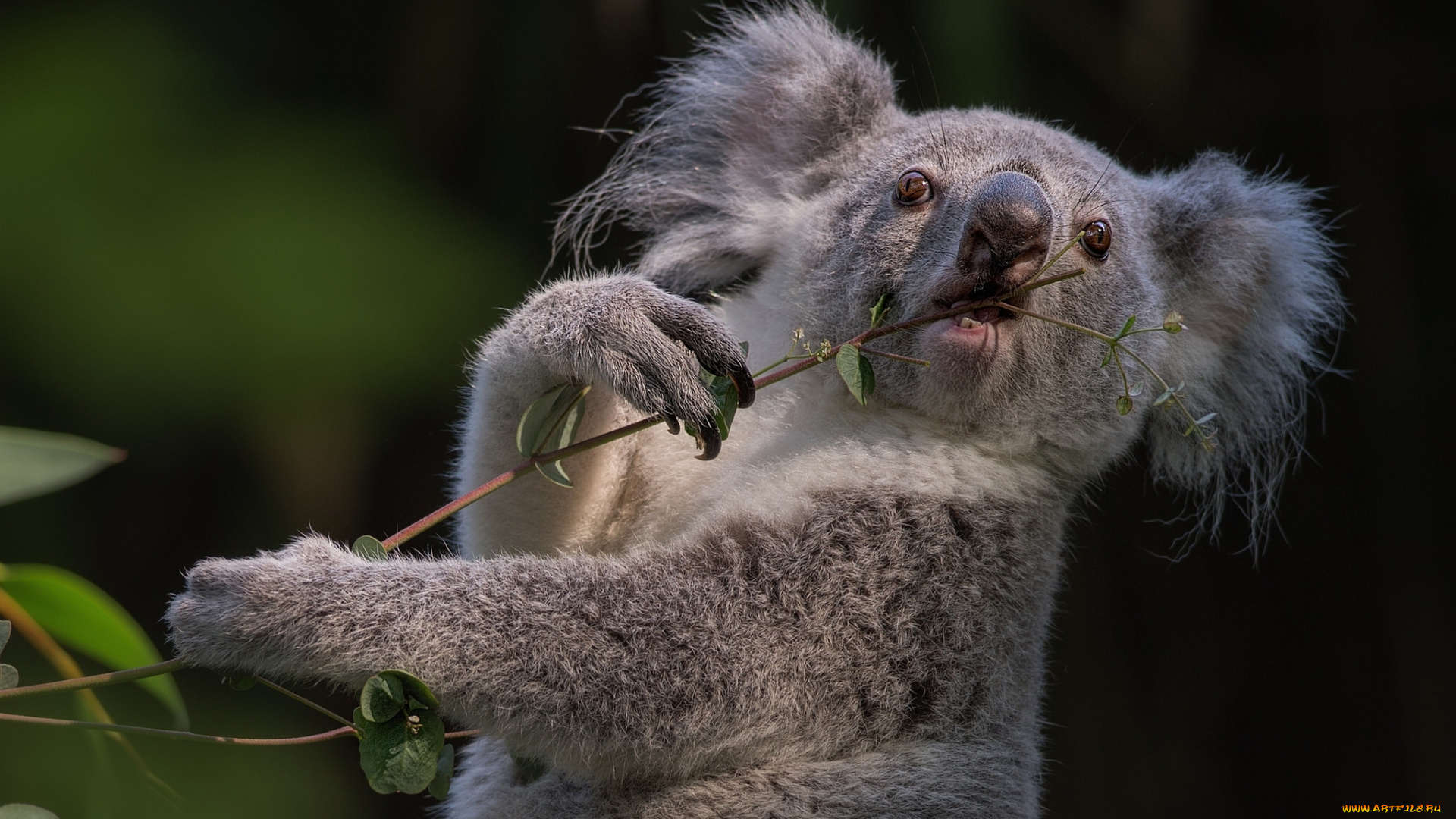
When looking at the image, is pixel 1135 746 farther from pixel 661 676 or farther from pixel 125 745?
pixel 125 745

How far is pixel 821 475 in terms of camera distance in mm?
1714

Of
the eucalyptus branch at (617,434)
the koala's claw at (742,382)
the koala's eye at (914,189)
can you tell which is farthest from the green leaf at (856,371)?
the koala's eye at (914,189)

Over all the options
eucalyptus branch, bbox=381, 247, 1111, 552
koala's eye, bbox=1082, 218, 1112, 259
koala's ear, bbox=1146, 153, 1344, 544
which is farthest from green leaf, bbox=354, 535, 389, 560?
koala's ear, bbox=1146, 153, 1344, 544

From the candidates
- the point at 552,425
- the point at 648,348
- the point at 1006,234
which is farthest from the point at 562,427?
the point at 1006,234

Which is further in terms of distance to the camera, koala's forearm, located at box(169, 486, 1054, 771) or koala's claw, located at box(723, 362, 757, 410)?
koala's claw, located at box(723, 362, 757, 410)

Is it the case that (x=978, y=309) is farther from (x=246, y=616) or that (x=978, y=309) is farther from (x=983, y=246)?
(x=246, y=616)

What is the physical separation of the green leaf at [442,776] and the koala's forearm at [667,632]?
0.13m

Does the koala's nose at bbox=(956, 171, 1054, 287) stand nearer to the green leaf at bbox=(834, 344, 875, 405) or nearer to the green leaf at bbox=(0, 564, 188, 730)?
the green leaf at bbox=(834, 344, 875, 405)

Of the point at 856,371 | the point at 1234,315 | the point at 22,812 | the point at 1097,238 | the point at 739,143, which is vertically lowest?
the point at 22,812

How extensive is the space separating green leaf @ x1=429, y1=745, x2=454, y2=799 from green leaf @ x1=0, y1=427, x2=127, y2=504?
17.0 inches

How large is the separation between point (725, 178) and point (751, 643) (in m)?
1.05

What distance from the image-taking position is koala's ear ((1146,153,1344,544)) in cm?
204

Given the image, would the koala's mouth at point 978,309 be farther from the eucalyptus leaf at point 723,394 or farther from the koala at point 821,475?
the eucalyptus leaf at point 723,394

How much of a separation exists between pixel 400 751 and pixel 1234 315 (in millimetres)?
1566
